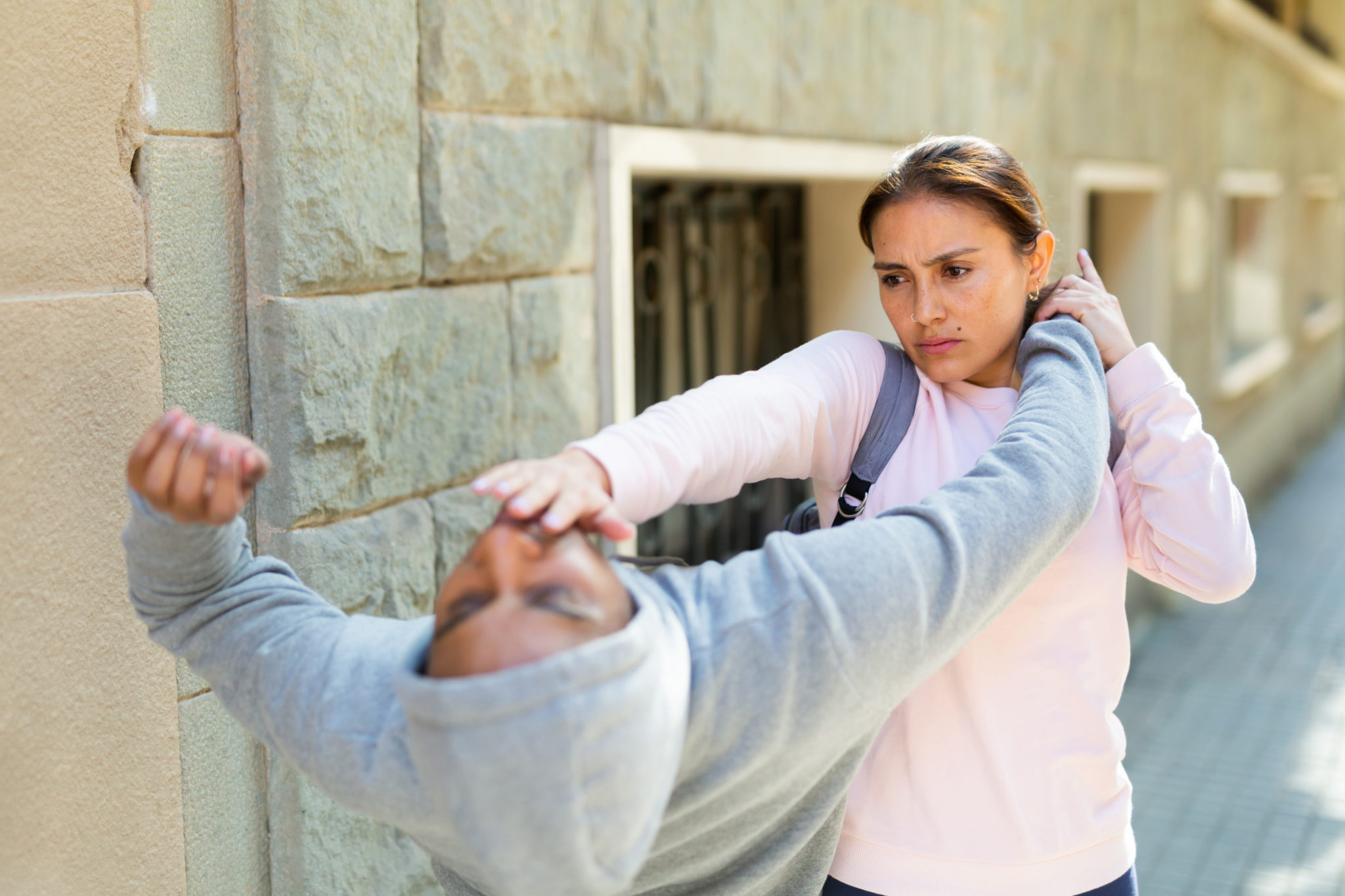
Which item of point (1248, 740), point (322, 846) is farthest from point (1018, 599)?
point (1248, 740)

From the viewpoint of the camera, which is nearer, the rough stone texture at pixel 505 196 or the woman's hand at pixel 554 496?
the woman's hand at pixel 554 496

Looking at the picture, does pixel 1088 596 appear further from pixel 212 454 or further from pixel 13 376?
pixel 13 376

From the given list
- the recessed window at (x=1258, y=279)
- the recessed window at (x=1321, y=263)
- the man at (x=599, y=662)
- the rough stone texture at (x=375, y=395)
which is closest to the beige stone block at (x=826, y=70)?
the rough stone texture at (x=375, y=395)

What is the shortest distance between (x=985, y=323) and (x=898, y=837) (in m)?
0.69

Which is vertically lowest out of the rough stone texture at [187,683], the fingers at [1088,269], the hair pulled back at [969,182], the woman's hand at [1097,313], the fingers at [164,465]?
the rough stone texture at [187,683]

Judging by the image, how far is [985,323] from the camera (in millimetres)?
Result: 1741

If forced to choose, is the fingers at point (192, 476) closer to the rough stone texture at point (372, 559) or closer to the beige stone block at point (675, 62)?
the rough stone texture at point (372, 559)

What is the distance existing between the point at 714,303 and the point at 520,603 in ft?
10.1

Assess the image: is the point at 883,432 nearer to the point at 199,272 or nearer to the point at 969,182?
the point at 969,182

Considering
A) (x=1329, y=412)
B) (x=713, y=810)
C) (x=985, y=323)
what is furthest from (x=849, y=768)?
(x=1329, y=412)

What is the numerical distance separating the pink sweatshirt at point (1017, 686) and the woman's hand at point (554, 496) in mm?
400

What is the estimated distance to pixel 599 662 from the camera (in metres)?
1.00

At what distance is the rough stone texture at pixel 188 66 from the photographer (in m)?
1.83

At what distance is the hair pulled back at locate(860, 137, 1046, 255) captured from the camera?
1722 mm
